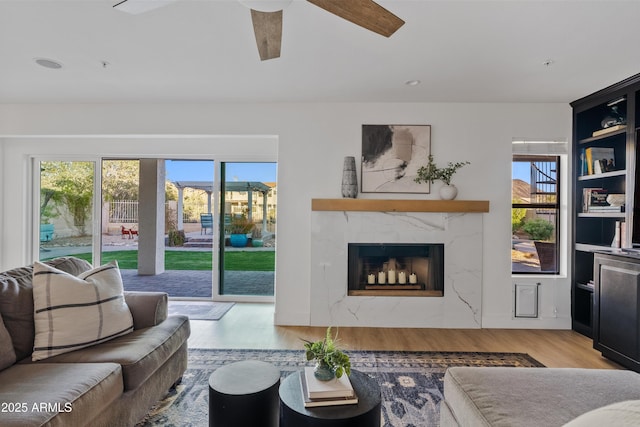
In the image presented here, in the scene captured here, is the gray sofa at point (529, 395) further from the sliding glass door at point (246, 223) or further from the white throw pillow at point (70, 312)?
the sliding glass door at point (246, 223)

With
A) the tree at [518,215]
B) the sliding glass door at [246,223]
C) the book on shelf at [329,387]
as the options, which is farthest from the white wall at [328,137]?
the book on shelf at [329,387]

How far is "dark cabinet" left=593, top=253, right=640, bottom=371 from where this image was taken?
2477mm

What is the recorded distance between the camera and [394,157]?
3584 mm

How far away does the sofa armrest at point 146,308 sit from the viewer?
6.91 feet

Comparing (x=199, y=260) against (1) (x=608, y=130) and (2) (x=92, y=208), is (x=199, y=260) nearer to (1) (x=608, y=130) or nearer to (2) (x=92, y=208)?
(2) (x=92, y=208)

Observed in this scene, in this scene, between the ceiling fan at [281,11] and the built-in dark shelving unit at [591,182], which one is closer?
the ceiling fan at [281,11]

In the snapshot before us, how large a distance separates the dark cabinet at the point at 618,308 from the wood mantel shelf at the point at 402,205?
112 cm

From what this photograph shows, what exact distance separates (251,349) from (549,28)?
334 centimetres

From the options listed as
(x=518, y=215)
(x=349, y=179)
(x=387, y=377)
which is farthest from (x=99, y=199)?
(x=518, y=215)

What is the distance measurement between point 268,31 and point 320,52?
824mm

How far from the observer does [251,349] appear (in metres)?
2.91

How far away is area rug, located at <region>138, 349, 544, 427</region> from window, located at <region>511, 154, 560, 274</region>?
130 centimetres

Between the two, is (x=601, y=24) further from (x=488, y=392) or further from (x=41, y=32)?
(x=41, y=32)

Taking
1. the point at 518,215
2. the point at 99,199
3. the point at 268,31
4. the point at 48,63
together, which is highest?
the point at 48,63
